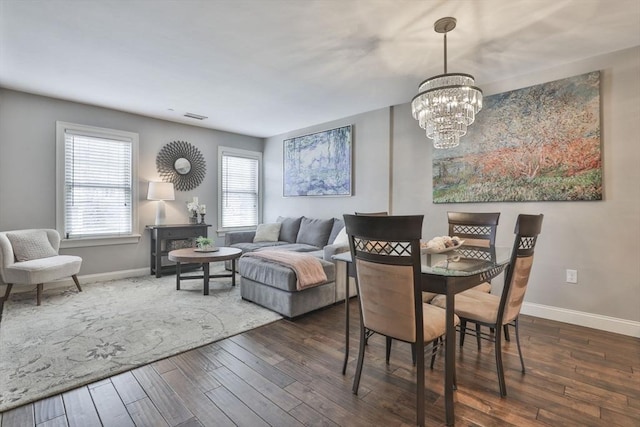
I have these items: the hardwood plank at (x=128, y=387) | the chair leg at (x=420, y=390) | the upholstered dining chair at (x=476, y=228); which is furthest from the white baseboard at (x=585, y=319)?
the hardwood plank at (x=128, y=387)

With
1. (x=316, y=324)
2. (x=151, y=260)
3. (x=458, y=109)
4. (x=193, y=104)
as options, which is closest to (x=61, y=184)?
(x=151, y=260)

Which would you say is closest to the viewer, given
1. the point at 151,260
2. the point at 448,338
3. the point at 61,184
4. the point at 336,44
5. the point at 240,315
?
the point at 448,338

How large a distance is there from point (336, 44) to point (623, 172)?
111 inches

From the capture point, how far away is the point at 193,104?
13.8 ft

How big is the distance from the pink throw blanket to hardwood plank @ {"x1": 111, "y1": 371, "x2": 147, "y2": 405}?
145 cm

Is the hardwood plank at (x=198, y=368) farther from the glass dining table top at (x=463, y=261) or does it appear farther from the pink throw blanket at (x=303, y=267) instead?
the glass dining table top at (x=463, y=261)

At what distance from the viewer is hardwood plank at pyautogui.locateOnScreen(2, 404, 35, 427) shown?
5.11ft

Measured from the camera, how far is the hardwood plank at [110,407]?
1.58m

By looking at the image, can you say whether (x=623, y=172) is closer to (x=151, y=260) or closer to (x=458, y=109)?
(x=458, y=109)

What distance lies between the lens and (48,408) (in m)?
1.68

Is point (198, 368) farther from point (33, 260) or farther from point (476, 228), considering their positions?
point (33, 260)

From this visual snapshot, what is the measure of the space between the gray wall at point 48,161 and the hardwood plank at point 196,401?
3228 mm

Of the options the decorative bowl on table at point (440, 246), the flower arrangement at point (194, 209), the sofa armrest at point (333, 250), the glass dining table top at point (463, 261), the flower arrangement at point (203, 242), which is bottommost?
the sofa armrest at point (333, 250)

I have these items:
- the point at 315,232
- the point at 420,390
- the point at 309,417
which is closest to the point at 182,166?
the point at 315,232
